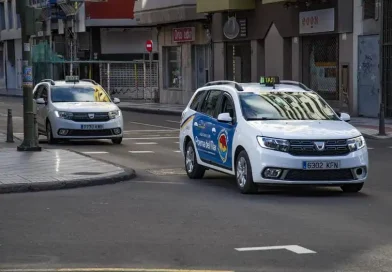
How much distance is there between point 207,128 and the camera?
1374 centimetres

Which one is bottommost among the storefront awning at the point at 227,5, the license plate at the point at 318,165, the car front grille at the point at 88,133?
the car front grille at the point at 88,133

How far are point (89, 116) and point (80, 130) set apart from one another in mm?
417

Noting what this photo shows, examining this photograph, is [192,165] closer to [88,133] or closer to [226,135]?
[226,135]

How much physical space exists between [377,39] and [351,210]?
18.5 metres

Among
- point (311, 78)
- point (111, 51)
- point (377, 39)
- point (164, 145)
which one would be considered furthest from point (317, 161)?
point (111, 51)

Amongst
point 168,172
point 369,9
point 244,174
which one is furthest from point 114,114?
point 369,9

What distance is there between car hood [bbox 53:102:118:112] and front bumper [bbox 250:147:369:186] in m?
10.1

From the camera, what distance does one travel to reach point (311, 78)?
32781 mm

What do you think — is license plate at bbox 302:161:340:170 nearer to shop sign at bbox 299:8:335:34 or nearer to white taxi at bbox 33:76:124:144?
white taxi at bbox 33:76:124:144

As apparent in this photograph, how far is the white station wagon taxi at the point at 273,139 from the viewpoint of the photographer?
11.8 m

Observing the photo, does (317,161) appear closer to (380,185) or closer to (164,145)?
(380,185)

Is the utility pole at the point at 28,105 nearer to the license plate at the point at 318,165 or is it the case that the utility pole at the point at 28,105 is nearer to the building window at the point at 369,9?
the license plate at the point at 318,165

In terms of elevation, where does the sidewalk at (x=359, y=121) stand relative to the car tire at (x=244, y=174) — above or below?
below

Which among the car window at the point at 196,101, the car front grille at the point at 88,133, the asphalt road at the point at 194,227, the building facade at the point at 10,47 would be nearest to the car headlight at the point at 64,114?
the car front grille at the point at 88,133
